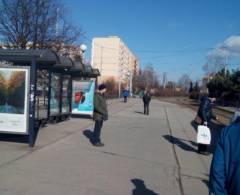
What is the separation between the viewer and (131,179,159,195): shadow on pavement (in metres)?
7.01

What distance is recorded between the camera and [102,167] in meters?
8.88

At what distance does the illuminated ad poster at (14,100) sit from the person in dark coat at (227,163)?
7913 mm

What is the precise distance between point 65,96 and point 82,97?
88.0 inches

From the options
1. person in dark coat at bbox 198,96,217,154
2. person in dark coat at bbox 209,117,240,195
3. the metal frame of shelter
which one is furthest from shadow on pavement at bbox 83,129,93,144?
person in dark coat at bbox 209,117,240,195

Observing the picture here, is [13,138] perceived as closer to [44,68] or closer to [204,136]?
[44,68]

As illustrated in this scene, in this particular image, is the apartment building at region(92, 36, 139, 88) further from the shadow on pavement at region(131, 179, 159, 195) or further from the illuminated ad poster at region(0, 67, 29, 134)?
the shadow on pavement at region(131, 179, 159, 195)

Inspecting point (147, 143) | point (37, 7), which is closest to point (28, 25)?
point (37, 7)

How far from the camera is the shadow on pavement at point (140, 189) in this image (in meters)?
7.01

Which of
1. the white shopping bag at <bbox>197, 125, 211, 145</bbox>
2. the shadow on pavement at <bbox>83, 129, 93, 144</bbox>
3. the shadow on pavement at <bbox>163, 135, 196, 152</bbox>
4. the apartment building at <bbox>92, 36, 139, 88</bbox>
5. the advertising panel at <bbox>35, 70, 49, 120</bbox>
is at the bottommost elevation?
the shadow on pavement at <bbox>163, 135, 196, 152</bbox>

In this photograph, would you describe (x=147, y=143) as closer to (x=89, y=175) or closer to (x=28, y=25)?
(x=89, y=175)

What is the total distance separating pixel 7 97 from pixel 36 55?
154cm

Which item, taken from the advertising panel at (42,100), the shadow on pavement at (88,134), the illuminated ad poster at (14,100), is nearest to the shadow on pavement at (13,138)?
the illuminated ad poster at (14,100)

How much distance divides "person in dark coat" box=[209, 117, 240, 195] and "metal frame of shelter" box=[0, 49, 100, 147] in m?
7.64

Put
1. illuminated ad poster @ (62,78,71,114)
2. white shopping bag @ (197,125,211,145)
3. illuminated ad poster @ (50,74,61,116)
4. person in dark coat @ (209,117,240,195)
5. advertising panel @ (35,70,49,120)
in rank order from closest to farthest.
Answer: person in dark coat @ (209,117,240,195), white shopping bag @ (197,125,211,145), advertising panel @ (35,70,49,120), illuminated ad poster @ (50,74,61,116), illuminated ad poster @ (62,78,71,114)
